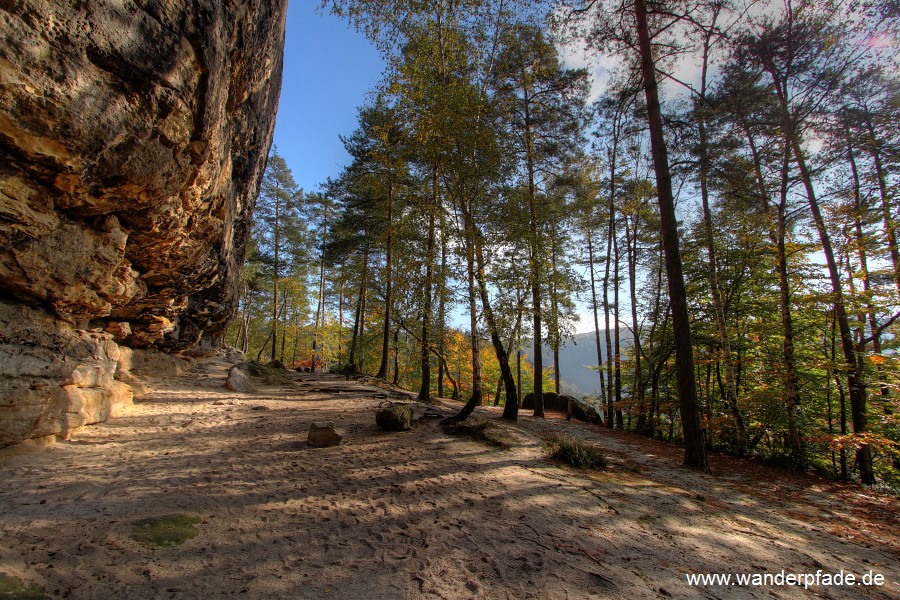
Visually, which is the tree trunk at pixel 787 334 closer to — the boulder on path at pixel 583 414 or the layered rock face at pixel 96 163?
the boulder on path at pixel 583 414

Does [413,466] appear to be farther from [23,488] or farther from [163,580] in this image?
[23,488]

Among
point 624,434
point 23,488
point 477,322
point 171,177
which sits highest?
point 171,177

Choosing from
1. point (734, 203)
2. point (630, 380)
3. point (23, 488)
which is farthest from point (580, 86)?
point (23, 488)

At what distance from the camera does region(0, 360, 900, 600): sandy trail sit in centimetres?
286

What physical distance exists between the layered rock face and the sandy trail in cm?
131

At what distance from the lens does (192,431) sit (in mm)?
6762

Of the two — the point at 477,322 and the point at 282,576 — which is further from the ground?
the point at 477,322

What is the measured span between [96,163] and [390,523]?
5.68 metres

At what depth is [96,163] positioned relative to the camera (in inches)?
173

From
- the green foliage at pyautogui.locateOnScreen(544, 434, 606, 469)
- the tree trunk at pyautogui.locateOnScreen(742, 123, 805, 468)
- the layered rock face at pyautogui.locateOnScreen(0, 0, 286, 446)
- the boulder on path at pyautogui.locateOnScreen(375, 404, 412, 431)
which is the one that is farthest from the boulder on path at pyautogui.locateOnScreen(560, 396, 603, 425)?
the layered rock face at pyautogui.locateOnScreen(0, 0, 286, 446)

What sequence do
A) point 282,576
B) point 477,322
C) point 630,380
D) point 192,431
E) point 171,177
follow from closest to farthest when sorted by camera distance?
point 282,576 → point 171,177 → point 192,431 → point 477,322 → point 630,380

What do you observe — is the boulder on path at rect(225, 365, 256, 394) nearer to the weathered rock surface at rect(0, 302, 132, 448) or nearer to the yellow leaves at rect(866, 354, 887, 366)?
the weathered rock surface at rect(0, 302, 132, 448)

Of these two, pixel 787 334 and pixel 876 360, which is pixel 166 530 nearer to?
pixel 787 334

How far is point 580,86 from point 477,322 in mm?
10475
